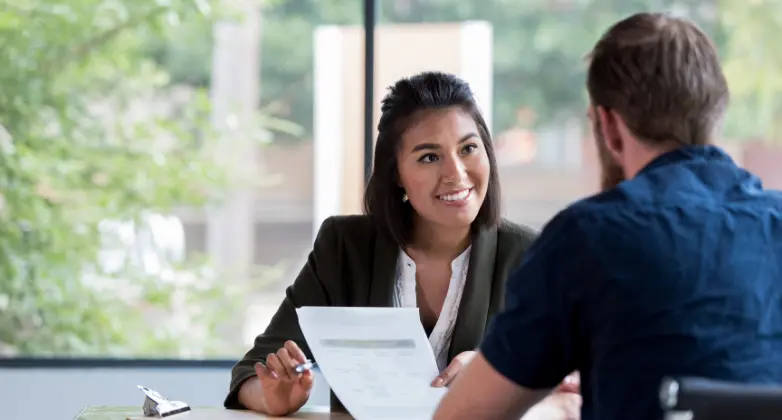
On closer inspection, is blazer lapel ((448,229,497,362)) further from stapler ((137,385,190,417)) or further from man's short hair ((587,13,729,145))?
man's short hair ((587,13,729,145))

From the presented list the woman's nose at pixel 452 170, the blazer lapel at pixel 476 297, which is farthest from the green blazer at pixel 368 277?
the woman's nose at pixel 452 170

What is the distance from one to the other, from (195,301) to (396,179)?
189 centimetres

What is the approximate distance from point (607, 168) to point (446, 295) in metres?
0.87

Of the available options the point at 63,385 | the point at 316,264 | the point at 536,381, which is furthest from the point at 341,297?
the point at 63,385

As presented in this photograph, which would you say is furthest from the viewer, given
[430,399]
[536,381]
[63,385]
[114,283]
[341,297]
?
[114,283]

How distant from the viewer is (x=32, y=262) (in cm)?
383

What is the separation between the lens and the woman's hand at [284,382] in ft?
6.14

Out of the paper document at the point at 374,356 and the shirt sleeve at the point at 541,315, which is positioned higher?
the shirt sleeve at the point at 541,315

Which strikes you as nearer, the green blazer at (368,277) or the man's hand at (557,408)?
the man's hand at (557,408)

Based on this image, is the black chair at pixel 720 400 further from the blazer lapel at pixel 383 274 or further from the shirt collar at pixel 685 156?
the blazer lapel at pixel 383 274

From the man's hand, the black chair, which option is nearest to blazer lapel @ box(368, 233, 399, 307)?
the man's hand

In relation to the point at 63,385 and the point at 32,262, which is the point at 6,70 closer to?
the point at 32,262

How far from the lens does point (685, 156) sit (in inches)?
49.6

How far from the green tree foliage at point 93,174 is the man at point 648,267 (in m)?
2.74
